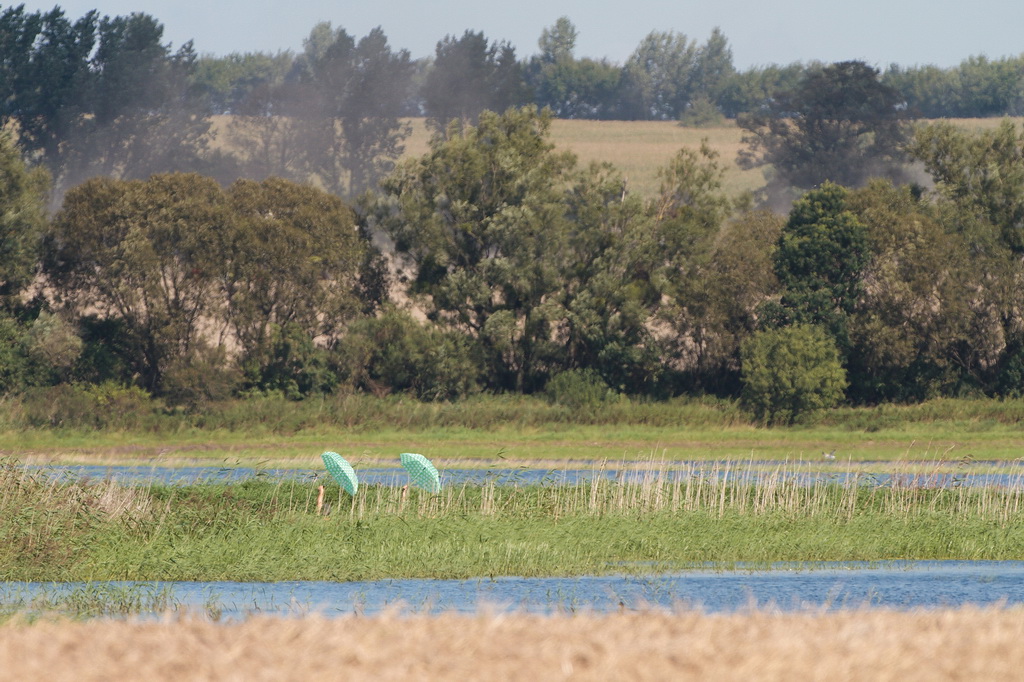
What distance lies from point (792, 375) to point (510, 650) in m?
40.8

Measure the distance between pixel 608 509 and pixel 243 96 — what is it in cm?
12538

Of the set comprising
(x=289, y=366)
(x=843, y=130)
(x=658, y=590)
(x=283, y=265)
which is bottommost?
(x=289, y=366)

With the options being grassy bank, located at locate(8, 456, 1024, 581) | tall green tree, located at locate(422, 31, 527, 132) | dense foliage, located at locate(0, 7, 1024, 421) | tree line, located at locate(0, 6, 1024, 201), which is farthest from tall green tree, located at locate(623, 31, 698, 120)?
grassy bank, located at locate(8, 456, 1024, 581)

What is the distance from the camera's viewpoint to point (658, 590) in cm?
1894

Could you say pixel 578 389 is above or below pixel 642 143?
below

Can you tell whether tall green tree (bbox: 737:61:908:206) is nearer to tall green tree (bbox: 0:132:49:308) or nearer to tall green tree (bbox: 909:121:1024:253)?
tall green tree (bbox: 909:121:1024:253)

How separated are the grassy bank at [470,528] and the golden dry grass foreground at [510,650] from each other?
29.7ft

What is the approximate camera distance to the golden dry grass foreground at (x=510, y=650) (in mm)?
9852

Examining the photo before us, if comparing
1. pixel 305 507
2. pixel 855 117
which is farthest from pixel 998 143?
pixel 305 507

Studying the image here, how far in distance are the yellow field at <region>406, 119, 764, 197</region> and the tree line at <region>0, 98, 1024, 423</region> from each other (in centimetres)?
6562

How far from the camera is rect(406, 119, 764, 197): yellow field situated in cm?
12738

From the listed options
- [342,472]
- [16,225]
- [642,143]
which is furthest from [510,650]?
[642,143]

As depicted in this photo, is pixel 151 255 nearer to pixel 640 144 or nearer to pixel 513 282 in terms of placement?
pixel 513 282

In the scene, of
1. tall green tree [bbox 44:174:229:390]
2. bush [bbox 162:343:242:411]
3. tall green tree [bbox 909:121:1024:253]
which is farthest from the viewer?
tall green tree [bbox 909:121:1024:253]
